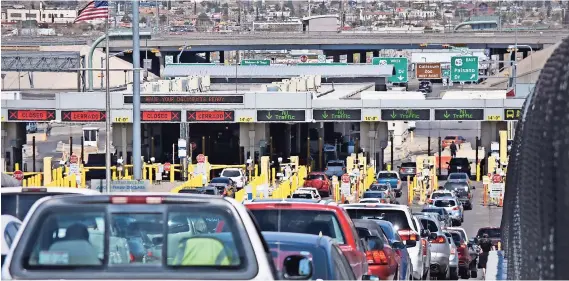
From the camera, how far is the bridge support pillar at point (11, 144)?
61.8 meters

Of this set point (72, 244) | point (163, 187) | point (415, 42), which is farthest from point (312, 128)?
point (72, 244)

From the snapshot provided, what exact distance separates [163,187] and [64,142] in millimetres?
41328

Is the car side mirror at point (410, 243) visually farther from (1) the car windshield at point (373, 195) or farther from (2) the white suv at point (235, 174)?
(2) the white suv at point (235, 174)

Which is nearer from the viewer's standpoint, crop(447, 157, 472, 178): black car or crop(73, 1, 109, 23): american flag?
crop(73, 1, 109, 23): american flag

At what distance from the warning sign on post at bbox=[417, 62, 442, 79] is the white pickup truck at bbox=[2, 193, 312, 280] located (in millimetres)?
113600

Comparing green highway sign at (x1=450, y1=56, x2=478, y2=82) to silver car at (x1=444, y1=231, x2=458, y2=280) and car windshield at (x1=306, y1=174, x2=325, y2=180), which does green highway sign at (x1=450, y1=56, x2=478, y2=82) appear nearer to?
car windshield at (x1=306, y1=174, x2=325, y2=180)

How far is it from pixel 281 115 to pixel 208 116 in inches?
118

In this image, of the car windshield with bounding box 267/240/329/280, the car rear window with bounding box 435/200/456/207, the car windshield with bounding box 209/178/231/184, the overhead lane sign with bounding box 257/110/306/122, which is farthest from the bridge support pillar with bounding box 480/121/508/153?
the car windshield with bounding box 267/240/329/280

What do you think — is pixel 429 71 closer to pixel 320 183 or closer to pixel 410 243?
pixel 320 183

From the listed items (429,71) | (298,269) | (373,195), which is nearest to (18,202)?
(298,269)

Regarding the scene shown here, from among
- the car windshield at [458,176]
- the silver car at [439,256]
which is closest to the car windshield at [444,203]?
the car windshield at [458,176]

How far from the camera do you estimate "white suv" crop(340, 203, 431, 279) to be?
1961 centimetres

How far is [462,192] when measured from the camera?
169 ft

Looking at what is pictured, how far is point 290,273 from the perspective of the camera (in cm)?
824
